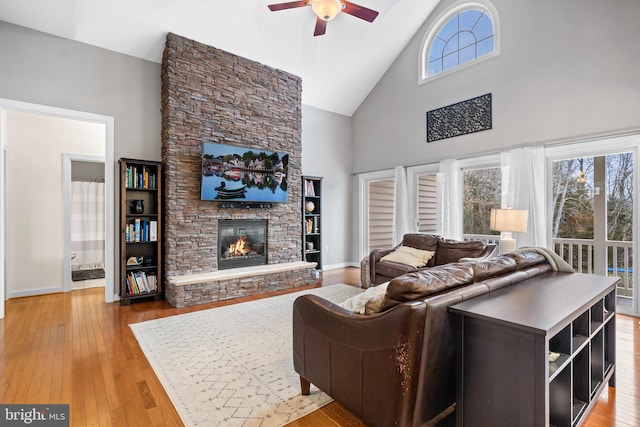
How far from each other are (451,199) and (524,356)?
4208 millimetres

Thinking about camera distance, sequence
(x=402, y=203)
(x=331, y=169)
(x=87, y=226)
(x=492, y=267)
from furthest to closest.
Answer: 1. (x=331, y=169)
2. (x=402, y=203)
3. (x=87, y=226)
4. (x=492, y=267)

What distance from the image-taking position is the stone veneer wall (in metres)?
4.30

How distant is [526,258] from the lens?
90.3 inches

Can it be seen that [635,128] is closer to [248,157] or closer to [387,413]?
[387,413]

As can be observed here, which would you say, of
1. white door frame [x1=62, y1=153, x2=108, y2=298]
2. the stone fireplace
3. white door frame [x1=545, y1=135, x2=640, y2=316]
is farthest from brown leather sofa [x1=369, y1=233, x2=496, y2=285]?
white door frame [x1=62, y1=153, x2=108, y2=298]

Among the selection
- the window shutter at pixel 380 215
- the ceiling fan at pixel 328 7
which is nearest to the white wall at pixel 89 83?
the ceiling fan at pixel 328 7

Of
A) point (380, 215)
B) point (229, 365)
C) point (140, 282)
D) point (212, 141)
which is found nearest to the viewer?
point (229, 365)

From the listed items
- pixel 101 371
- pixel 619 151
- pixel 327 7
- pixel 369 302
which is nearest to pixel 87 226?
pixel 101 371

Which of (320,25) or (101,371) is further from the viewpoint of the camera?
(320,25)

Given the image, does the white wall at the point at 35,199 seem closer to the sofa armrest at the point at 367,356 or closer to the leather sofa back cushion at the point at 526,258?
the sofa armrest at the point at 367,356

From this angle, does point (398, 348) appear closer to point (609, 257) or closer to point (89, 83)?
point (609, 257)

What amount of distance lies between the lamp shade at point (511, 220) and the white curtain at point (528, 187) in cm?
61

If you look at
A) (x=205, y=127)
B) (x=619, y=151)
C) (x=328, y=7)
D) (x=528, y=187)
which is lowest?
(x=528, y=187)

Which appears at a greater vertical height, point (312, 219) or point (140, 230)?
point (312, 219)
